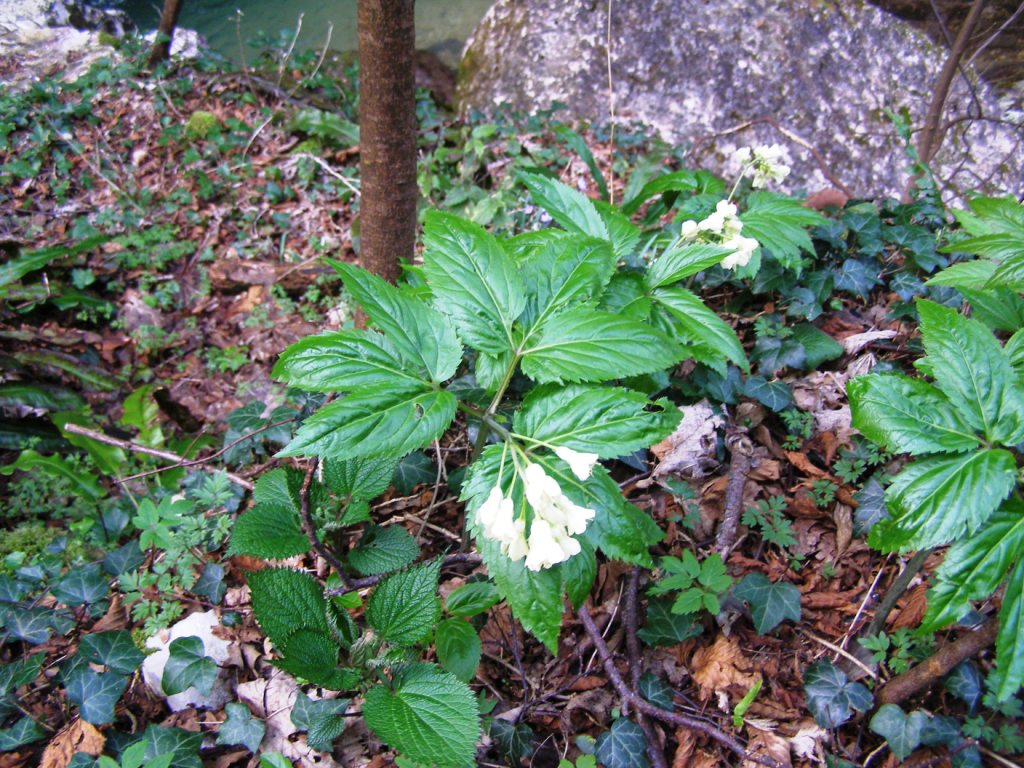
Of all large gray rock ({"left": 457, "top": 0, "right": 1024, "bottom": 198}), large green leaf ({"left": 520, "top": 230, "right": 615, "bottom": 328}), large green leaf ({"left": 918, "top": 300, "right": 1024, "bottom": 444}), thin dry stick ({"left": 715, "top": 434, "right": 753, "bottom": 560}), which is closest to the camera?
large green leaf ({"left": 918, "top": 300, "right": 1024, "bottom": 444})

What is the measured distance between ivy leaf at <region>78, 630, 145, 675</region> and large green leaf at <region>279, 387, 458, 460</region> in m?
1.23

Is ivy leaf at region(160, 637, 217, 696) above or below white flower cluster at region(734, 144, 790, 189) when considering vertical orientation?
below

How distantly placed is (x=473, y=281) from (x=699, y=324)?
0.69 m

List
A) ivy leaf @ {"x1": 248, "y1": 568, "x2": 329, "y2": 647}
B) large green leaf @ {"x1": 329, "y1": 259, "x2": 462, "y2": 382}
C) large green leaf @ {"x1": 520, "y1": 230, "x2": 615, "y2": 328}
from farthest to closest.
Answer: ivy leaf @ {"x1": 248, "y1": 568, "x2": 329, "y2": 647}
large green leaf @ {"x1": 520, "y1": 230, "x2": 615, "y2": 328}
large green leaf @ {"x1": 329, "y1": 259, "x2": 462, "y2": 382}

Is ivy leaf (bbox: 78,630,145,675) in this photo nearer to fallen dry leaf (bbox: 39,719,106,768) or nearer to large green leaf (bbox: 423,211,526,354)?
fallen dry leaf (bbox: 39,719,106,768)

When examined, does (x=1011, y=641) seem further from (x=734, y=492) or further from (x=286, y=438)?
(x=286, y=438)

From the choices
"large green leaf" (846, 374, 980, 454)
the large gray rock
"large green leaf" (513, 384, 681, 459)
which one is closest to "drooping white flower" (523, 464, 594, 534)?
"large green leaf" (513, 384, 681, 459)

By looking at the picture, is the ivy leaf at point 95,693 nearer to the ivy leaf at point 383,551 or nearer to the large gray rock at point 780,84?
the ivy leaf at point 383,551

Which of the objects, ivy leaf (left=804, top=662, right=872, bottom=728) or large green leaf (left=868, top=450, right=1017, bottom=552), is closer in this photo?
large green leaf (left=868, top=450, right=1017, bottom=552)

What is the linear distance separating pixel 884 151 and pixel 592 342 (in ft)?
13.2

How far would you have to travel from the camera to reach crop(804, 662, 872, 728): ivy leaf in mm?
1739

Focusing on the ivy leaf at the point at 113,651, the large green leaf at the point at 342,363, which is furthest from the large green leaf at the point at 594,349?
the ivy leaf at the point at 113,651

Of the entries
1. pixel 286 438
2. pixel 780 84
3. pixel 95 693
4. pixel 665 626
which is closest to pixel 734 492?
pixel 665 626

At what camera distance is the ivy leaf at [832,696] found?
1.74 metres
